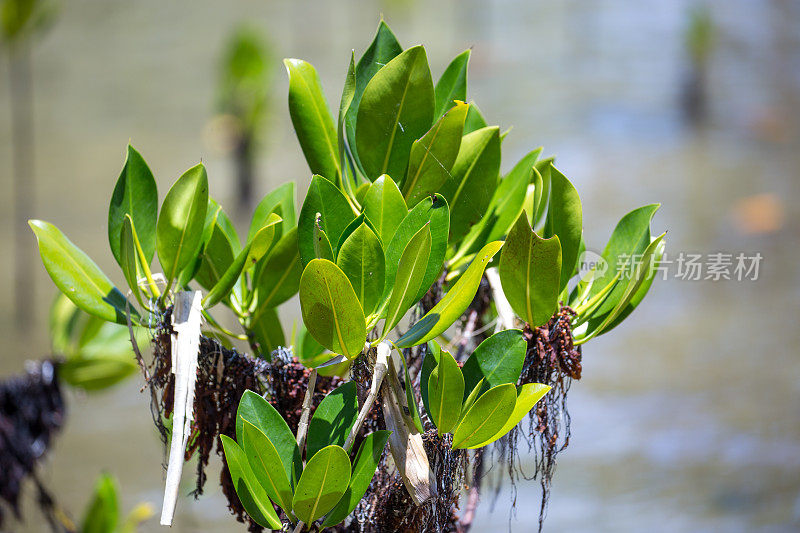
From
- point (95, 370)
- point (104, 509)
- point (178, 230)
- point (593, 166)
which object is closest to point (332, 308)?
point (178, 230)

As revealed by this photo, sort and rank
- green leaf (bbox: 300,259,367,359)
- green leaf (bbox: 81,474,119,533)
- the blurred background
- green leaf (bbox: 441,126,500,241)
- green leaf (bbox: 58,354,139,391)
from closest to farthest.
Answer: green leaf (bbox: 300,259,367,359) → green leaf (bbox: 441,126,500,241) → green leaf (bbox: 58,354,139,391) → green leaf (bbox: 81,474,119,533) → the blurred background

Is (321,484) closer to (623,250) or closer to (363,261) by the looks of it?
(363,261)

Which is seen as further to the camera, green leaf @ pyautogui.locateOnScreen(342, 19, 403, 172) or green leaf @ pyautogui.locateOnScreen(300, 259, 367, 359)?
green leaf @ pyautogui.locateOnScreen(342, 19, 403, 172)

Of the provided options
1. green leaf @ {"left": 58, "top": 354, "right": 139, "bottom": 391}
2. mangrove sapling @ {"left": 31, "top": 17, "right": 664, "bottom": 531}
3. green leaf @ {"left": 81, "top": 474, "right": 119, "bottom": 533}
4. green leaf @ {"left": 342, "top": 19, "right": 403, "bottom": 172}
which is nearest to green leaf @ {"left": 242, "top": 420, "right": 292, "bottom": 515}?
mangrove sapling @ {"left": 31, "top": 17, "right": 664, "bottom": 531}

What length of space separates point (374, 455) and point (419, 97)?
0.74ft

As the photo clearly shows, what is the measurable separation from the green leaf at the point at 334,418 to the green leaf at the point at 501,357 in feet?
0.27

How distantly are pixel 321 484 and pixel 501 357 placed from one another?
13 centimetres

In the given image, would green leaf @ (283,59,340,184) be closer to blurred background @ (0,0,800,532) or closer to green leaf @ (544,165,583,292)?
green leaf @ (544,165,583,292)

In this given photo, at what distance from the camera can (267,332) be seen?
562mm

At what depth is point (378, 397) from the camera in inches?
17.9

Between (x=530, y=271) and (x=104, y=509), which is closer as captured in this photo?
(x=530, y=271)

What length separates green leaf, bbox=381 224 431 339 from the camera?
1.31ft

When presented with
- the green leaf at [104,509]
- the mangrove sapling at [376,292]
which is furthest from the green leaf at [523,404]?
the green leaf at [104,509]

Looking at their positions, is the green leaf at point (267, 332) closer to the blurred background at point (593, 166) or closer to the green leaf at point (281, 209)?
the green leaf at point (281, 209)
